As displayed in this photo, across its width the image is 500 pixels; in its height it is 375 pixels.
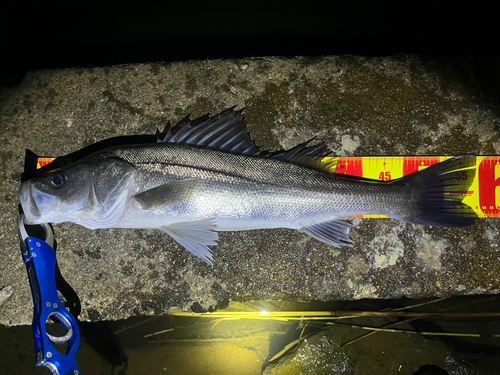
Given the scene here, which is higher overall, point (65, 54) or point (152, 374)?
point (65, 54)

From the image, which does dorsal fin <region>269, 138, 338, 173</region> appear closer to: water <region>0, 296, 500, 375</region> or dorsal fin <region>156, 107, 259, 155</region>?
dorsal fin <region>156, 107, 259, 155</region>

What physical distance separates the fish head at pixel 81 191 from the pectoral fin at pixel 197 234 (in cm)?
42

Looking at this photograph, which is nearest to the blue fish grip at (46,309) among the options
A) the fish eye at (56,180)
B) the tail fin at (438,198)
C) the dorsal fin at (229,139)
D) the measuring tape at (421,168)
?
the fish eye at (56,180)

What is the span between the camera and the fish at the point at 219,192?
2.11m

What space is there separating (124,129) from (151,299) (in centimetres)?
144

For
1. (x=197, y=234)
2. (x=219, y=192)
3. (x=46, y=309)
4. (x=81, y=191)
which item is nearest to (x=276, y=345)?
(x=197, y=234)

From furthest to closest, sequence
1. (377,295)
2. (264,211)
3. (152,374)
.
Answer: (152,374)
(377,295)
(264,211)

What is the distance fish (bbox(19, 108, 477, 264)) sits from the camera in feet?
6.92

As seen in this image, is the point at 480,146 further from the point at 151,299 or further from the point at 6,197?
the point at 6,197

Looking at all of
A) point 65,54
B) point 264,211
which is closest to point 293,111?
point 264,211

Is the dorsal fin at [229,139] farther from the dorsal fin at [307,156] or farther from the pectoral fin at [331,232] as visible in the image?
the pectoral fin at [331,232]

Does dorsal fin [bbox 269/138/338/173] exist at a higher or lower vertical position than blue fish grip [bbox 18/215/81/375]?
higher

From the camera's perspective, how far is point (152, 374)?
2.97 metres

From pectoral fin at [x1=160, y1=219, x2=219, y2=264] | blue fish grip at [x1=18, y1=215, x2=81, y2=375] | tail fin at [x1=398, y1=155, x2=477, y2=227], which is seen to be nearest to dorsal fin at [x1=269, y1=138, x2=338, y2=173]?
tail fin at [x1=398, y1=155, x2=477, y2=227]
